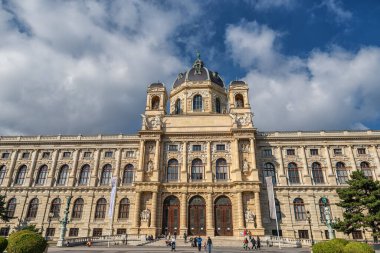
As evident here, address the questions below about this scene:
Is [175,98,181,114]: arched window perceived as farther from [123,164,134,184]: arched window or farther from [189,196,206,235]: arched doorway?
[189,196,206,235]: arched doorway

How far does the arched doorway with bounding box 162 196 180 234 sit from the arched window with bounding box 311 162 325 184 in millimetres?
21924

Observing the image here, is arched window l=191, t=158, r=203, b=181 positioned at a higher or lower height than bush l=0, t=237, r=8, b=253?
higher

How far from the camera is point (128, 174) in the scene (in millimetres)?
43688

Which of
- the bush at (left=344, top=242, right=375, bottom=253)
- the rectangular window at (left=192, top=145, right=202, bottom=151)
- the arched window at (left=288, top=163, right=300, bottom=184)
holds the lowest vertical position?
the bush at (left=344, top=242, right=375, bottom=253)

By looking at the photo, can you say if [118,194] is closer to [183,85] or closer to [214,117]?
[214,117]

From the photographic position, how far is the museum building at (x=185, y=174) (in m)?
38.5

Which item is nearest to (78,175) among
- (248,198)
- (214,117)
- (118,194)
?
(118,194)

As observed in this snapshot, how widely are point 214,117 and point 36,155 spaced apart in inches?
1242

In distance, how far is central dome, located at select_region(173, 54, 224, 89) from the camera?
5434 cm

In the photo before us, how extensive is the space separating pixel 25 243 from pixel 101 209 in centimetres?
2864

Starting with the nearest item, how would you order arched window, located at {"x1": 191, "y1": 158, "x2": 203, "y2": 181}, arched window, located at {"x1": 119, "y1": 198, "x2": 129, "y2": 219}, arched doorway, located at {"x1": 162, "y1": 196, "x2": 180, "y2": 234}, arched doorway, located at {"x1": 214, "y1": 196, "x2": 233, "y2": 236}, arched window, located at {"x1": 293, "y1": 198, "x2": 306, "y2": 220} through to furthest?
arched doorway, located at {"x1": 214, "y1": 196, "x2": 233, "y2": 236}, arched doorway, located at {"x1": 162, "y1": 196, "x2": 180, "y2": 234}, arched window, located at {"x1": 293, "y1": 198, "x2": 306, "y2": 220}, arched window, located at {"x1": 119, "y1": 198, "x2": 129, "y2": 219}, arched window, located at {"x1": 191, "y1": 158, "x2": 203, "y2": 181}

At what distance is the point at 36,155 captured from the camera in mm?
45906

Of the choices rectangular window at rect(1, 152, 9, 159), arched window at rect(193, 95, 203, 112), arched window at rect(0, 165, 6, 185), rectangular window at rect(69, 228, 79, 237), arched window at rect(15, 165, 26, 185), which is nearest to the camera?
rectangular window at rect(69, 228, 79, 237)

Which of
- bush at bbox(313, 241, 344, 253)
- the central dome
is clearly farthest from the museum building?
bush at bbox(313, 241, 344, 253)
